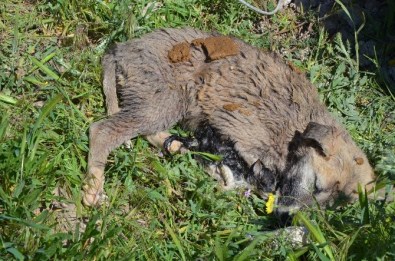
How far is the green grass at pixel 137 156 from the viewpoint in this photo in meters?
4.07

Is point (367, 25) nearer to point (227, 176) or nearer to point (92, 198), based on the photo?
point (227, 176)

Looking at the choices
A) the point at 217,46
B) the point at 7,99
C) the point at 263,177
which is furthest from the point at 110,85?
the point at 263,177

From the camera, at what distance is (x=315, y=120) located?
510 cm

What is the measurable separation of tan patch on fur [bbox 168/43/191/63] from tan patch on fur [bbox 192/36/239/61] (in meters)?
0.09

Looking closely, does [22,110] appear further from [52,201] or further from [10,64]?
[52,201]

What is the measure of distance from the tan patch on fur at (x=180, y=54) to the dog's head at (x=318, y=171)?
1029 millimetres

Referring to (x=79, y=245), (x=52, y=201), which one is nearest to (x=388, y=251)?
(x=79, y=245)

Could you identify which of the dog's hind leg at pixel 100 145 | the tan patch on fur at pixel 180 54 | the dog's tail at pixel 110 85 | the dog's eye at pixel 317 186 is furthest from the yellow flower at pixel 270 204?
the dog's tail at pixel 110 85

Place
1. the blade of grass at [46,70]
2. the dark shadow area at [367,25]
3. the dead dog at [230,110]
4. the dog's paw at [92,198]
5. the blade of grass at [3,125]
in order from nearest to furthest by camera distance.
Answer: the blade of grass at [3,125]
the dog's paw at [92,198]
the dead dog at [230,110]
the blade of grass at [46,70]
the dark shadow area at [367,25]

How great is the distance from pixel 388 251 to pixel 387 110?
202cm

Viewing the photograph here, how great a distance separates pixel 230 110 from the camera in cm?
503

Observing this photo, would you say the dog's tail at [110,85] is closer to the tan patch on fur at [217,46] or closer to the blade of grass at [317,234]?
the tan patch on fur at [217,46]

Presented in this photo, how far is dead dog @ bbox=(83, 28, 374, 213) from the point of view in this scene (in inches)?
194

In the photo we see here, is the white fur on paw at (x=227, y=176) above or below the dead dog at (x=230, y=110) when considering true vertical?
below
